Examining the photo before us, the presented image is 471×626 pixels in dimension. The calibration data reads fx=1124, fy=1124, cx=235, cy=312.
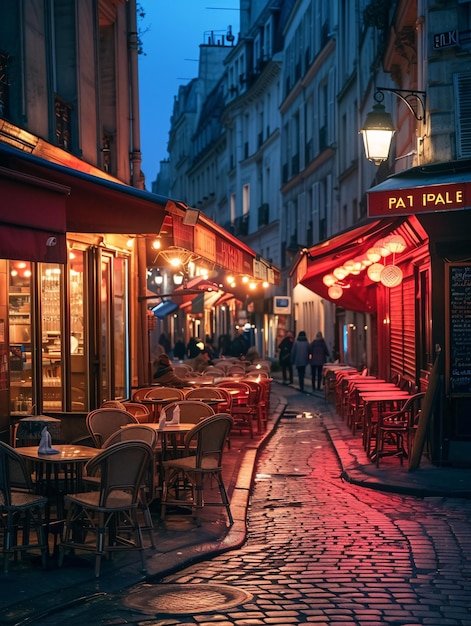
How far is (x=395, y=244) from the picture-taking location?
56.6 ft

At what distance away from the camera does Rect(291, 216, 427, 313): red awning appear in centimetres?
1641

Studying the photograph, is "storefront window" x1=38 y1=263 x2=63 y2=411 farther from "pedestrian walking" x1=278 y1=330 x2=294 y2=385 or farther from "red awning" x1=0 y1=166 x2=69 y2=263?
"pedestrian walking" x1=278 y1=330 x2=294 y2=385

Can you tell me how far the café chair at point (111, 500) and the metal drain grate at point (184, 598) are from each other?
53cm

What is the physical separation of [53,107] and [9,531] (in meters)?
7.26

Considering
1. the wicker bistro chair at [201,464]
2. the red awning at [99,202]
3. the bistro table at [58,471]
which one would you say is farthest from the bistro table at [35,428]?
the red awning at [99,202]

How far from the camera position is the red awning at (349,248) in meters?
16.4

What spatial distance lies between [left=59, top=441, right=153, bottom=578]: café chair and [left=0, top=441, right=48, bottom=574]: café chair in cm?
20

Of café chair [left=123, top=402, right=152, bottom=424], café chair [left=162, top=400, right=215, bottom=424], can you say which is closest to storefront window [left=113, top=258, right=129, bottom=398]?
café chair [left=123, top=402, right=152, bottom=424]

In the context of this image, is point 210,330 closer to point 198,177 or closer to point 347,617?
point 198,177

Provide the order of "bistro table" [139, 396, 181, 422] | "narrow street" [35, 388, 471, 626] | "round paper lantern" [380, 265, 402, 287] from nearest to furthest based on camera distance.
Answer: "narrow street" [35, 388, 471, 626] < "bistro table" [139, 396, 181, 422] < "round paper lantern" [380, 265, 402, 287]

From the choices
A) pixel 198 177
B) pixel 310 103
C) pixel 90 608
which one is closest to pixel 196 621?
pixel 90 608

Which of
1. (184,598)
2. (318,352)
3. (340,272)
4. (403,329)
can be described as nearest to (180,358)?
(318,352)

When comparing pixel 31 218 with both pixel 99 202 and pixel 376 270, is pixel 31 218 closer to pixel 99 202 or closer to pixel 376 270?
pixel 99 202

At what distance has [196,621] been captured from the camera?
6.86m
